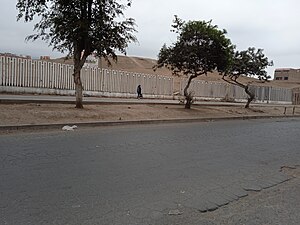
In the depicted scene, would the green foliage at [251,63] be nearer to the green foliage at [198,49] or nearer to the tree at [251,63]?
the tree at [251,63]

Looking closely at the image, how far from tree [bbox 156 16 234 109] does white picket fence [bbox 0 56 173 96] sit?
34.4 feet

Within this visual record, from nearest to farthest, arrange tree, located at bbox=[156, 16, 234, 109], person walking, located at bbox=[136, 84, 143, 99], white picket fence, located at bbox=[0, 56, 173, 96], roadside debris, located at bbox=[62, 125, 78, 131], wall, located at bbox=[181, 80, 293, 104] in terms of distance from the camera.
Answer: roadside debris, located at bbox=[62, 125, 78, 131] < tree, located at bbox=[156, 16, 234, 109] < white picket fence, located at bbox=[0, 56, 173, 96] < person walking, located at bbox=[136, 84, 143, 99] < wall, located at bbox=[181, 80, 293, 104]

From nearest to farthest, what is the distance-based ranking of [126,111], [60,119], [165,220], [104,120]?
[165,220]
[60,119]
[104,120]
[126,111]

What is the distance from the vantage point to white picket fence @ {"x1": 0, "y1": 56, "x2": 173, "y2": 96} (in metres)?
27.5

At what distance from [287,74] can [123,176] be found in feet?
418

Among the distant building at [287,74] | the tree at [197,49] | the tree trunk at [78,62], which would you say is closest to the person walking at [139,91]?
the tree at [197,49]

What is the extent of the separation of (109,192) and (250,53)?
93.1 ft

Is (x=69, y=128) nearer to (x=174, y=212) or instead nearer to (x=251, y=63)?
(x=174, y=212)

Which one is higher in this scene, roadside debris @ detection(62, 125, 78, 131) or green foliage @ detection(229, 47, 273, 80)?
green foliage @ detection(229, 47, 273, 80)

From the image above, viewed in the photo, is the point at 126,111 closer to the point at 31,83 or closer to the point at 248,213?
the point at 31,83

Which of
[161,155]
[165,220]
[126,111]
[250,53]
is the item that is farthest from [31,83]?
[165,220]

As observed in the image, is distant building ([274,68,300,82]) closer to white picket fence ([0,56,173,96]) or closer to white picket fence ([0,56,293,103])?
white picket fence ([0,56,293,103])

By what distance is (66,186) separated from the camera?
5859 millimetres

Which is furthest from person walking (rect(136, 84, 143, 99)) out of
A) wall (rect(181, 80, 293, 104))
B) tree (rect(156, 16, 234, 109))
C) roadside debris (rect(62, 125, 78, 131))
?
roadside debris (rect(62, 125, 78, 131))
